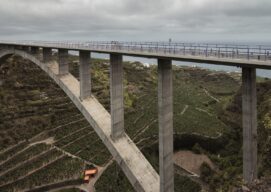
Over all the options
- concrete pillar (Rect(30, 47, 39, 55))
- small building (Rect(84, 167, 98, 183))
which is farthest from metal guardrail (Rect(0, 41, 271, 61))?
small building (Rect(84, 167, 98, 183))

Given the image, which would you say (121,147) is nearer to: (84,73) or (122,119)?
(122,119)

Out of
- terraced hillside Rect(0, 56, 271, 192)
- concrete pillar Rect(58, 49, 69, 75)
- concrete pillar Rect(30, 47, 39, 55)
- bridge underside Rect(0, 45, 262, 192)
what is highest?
concrete pillar Rect(30, 47, 39, 55)

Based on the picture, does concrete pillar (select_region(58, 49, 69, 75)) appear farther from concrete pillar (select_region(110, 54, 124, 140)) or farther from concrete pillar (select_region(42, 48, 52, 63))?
concrete pillar (select_region(110, 54, 124, 140))

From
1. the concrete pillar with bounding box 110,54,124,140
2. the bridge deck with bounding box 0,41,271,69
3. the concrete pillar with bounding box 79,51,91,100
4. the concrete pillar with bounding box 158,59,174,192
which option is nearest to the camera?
the bridge deck with bounding box 0,41,271,69

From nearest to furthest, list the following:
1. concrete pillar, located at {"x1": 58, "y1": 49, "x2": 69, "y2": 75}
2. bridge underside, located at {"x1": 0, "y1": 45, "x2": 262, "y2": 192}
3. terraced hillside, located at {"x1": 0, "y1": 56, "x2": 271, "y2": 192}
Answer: bridge underside, located at {"x1": 0, "y1": 45, "x2": 262, "y2": 192}, concrete pillar, located at {"x1": 58, "y1": 49, "x2": 69, "y2": 75}, terraced hillside, located at {"x1": 0, "y1": 56, "x2": 271, "y2": 192}

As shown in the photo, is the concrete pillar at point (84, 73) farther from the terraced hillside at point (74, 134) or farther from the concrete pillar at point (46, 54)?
the terraced hillside at point (74, 134)

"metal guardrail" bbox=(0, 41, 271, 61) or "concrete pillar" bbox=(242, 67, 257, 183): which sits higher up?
"metal guardrail" bbox=(0, 41, 271, 61)

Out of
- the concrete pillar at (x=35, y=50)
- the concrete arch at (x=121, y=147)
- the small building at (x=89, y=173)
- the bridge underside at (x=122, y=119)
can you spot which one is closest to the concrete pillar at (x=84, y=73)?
the bridge underside at (x=122, y=119)
